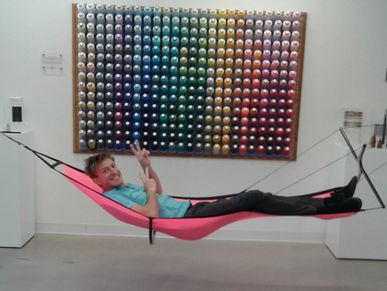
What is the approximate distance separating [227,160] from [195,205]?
36.8 inches

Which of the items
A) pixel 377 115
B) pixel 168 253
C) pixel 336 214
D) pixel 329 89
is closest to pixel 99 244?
pixel 168 253

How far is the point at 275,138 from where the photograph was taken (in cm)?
351

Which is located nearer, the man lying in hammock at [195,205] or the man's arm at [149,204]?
the man lying in hammock at [195,205]

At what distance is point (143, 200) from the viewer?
104 inches

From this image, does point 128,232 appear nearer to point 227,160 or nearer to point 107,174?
point 227,160

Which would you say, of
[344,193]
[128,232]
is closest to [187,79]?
[128,232]

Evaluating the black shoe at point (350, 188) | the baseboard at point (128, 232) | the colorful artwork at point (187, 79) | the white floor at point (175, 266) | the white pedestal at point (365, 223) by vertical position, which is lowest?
the white floor at point (175, 266)

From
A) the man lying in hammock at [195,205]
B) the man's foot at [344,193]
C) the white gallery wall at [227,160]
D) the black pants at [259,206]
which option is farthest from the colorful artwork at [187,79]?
the black pants at [259,206]

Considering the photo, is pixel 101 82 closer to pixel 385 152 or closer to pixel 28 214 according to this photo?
pixel 28 214

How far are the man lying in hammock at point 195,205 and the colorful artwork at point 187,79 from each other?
818 mm

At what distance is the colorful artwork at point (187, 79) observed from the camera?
3.36m

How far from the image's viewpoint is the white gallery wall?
3410 millimetres

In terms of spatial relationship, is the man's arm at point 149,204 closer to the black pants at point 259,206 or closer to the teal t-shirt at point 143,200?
the teal t-shirt at point 143,200

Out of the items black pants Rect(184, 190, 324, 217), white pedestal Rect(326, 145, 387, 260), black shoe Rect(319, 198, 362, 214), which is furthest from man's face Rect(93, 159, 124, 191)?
white pedestal Rect(326, 145, 387, 260)
